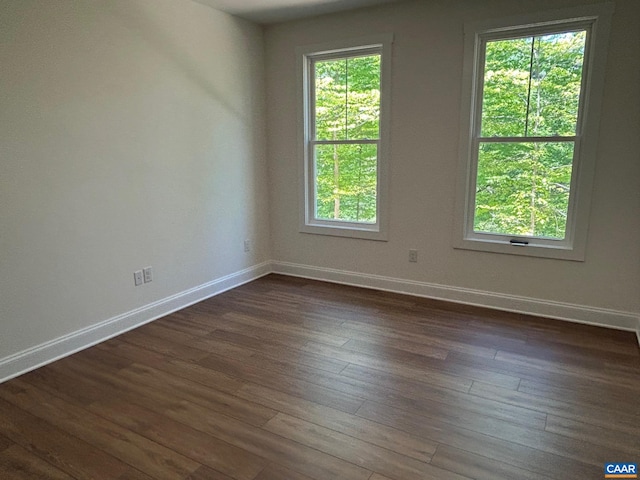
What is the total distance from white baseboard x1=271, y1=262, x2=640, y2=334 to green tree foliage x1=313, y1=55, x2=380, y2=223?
23.9 inches

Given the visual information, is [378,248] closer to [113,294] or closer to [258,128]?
[258,128]

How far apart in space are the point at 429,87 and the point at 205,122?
6.53 ft

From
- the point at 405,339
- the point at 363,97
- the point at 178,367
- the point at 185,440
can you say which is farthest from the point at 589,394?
the point at 363,97

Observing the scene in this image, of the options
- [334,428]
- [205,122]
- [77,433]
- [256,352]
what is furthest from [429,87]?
[77,433]

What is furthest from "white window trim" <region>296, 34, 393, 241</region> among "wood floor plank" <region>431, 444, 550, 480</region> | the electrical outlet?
"wood floor plank" <region>431, 444, 550, 480</region>

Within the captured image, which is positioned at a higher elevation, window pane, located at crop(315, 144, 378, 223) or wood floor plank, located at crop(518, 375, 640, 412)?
window pane, located at crop(315, 144, 378, 223)

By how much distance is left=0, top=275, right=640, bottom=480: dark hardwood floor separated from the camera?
6.03 ft

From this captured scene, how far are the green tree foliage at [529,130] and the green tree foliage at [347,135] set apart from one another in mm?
999

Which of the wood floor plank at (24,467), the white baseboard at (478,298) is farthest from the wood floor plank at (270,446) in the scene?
the white baseboard at (478,298)

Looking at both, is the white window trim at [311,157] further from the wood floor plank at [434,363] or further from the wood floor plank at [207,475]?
the wood floor plank at [207,475]

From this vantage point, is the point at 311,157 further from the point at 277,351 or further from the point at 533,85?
the point at 277,351

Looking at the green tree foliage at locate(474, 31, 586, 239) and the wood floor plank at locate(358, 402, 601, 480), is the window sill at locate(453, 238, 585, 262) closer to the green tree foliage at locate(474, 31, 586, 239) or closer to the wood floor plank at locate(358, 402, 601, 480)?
the green tree foliage at locate(474, 31, 586, 239)

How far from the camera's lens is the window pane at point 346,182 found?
161 inches

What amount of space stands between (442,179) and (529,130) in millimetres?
762
